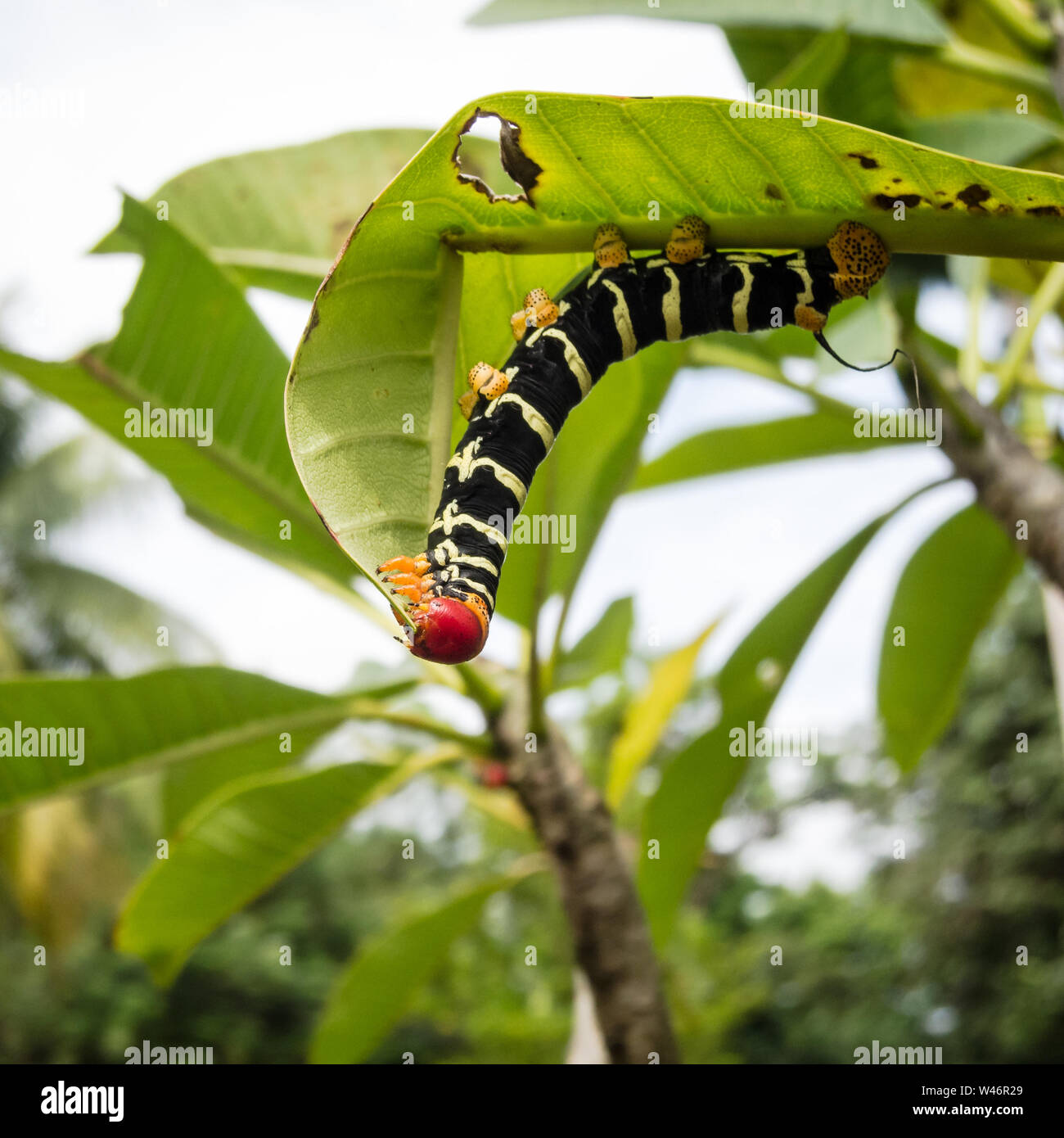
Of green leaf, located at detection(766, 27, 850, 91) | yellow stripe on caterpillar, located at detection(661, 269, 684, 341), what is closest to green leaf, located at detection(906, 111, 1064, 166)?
green leaf, located at detection(766, 27, 850, 91)

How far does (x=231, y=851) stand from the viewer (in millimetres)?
1690

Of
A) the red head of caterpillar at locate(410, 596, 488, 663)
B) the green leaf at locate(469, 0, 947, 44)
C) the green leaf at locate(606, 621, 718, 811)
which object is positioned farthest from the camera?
the green leaf at locate(606, 621, 718, 811)

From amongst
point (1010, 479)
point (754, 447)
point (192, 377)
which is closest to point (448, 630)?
point (192, 377)

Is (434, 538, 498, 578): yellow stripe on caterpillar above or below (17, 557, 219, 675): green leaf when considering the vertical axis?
below

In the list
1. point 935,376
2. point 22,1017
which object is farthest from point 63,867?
point 935,376

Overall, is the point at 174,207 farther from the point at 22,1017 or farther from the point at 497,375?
the point at 22,1017

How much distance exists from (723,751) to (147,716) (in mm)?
972

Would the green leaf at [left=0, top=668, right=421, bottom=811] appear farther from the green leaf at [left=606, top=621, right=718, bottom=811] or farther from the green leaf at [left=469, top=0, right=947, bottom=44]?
the green leaf at [left=469, top=0, right=947, bottom=44]

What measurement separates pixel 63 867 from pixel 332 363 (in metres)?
16.4

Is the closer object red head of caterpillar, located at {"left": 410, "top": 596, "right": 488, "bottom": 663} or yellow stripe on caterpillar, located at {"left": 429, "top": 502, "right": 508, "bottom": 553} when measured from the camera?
red head of caterpillar, located at {"left": 410, "top": 596, "right": 488, "bottom": 663}

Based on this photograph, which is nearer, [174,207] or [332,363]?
[332,363]

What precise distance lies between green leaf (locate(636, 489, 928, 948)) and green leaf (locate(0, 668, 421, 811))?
21.6 inches

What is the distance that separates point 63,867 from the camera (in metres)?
15.0

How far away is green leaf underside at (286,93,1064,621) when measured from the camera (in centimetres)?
77
